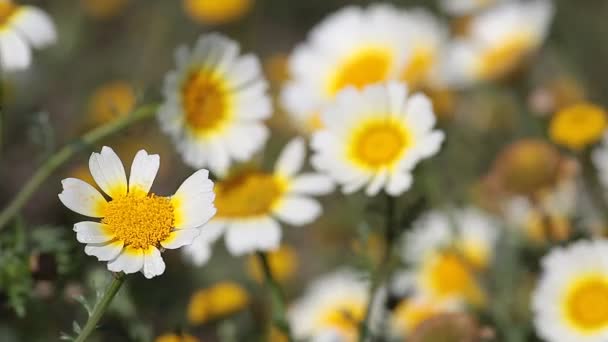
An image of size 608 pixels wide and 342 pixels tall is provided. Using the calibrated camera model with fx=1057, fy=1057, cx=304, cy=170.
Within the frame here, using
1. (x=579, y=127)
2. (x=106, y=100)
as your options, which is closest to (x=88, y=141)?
(x=579, y=127)

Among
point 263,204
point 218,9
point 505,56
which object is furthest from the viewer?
point 218,9

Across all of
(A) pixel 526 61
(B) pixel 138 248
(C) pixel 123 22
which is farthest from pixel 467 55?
(C) pixel 123 22

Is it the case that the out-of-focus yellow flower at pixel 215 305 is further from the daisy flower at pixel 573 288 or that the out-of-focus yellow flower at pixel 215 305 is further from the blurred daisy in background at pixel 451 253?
the daisy flower at pixel 573 288

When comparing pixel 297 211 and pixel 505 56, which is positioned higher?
pixel 505 56

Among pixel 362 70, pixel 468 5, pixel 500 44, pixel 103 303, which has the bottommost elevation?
pixel 103 303

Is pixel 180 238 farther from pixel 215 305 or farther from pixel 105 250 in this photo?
pixel 215 305

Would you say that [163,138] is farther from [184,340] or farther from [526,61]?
[184,340]

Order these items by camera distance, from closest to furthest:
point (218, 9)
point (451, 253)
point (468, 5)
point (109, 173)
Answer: point (109, 173), point (451, 253), point (468, 5), point (218, 9)
